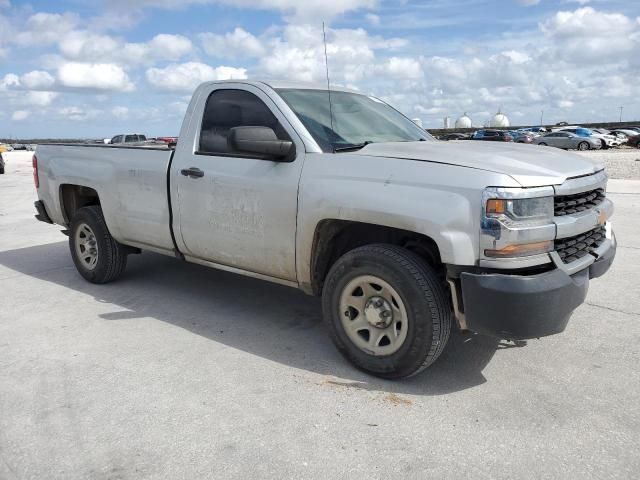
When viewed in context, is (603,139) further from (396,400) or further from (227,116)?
(396,400)

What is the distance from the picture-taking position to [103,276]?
5695 millimetres

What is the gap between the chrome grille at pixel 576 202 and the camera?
325 cm

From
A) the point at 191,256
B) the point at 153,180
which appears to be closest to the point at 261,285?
the point at 191,256

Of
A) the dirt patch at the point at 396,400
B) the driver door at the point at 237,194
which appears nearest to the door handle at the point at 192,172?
the driver door at the point at 237,194

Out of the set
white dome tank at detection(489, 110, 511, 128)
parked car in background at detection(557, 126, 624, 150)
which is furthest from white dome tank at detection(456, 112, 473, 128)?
parked car in background at detection(557, 126, 624, 150)

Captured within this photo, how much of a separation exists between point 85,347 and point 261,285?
75.2 inches

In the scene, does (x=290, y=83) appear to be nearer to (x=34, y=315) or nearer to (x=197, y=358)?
(x=197, y=358)

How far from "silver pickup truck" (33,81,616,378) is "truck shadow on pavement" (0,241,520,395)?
202mm

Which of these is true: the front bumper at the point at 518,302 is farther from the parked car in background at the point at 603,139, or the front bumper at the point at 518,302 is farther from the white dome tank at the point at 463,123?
the white dome tank at the point at 463,123

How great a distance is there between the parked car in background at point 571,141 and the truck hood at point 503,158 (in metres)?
37.1

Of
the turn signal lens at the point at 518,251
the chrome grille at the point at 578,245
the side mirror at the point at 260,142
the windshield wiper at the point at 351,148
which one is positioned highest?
Answer: the side mirror at the point at 260,142

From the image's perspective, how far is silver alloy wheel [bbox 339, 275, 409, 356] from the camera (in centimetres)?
344

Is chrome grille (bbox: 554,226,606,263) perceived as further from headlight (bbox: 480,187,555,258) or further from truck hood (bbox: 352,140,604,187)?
truck hood (bbox: 352,140,604,187)

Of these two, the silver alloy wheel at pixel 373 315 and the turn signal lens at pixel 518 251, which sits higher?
the turn signal lens at pixel 518 251
